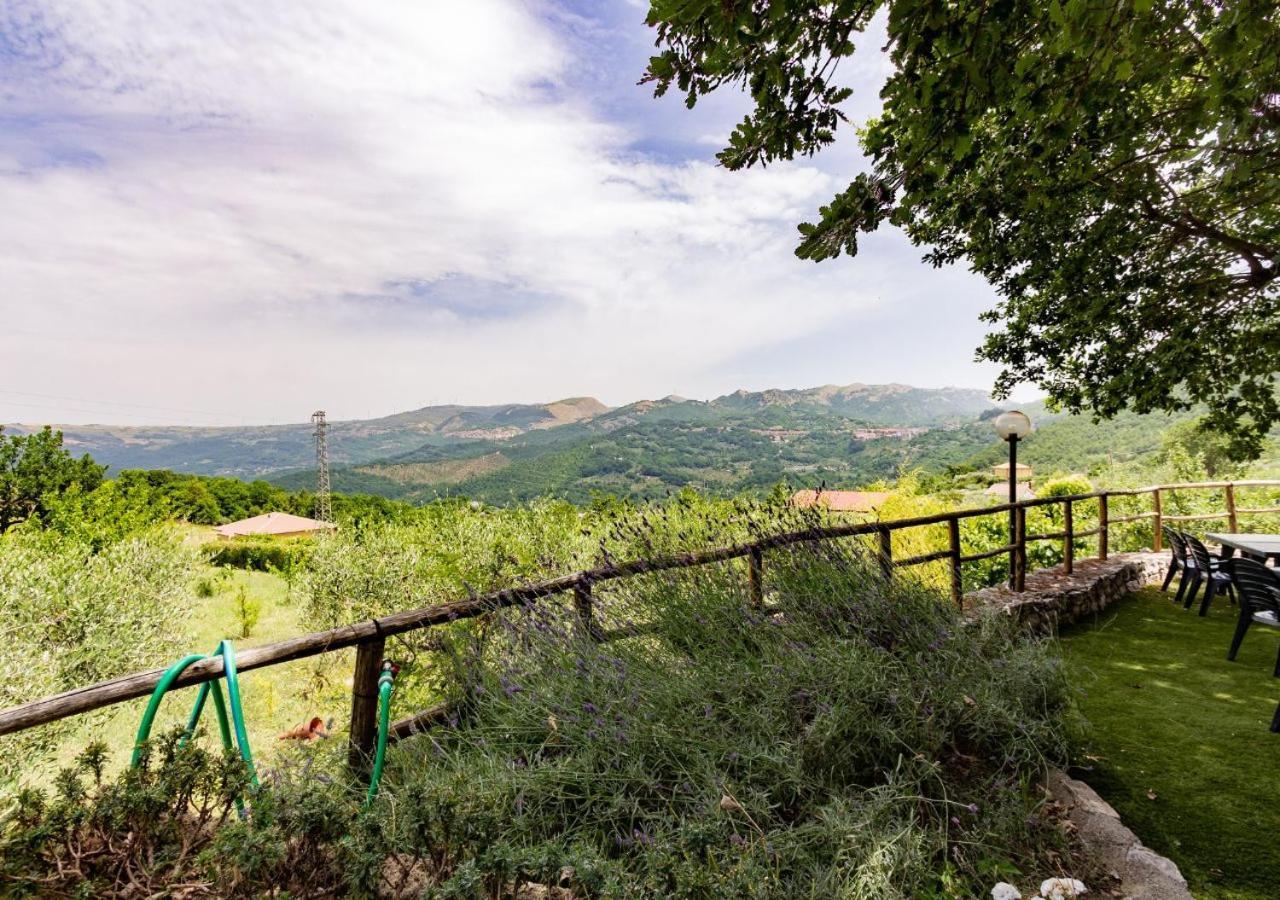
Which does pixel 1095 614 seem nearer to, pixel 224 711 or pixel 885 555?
pixel 885 555

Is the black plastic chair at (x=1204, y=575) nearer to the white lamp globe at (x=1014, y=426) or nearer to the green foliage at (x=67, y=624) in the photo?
the white lamp globe at (x=1014, y=426)

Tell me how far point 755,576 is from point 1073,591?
4.41 m

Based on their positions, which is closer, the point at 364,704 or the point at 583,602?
the point at 364,704

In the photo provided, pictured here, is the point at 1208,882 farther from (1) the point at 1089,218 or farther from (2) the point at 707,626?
(1) the point at 1089,218

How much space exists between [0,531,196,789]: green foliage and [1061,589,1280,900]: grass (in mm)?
6455

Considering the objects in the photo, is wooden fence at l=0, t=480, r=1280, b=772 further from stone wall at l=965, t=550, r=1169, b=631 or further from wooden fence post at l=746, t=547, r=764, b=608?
stone wall at l=965, t=550, r=1169, b=631

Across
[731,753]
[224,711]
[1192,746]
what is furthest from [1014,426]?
[224,711]

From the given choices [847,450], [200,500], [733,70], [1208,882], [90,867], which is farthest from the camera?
[847,450]

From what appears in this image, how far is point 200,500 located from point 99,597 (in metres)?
33.4

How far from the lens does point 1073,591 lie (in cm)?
571

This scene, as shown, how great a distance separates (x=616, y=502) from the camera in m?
5.68

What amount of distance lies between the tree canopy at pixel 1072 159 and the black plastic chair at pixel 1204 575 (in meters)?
1.83

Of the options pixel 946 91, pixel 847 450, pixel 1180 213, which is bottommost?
pixel 847 450

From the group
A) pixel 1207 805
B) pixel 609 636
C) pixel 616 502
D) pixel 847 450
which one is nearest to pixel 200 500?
pixel 616 502
